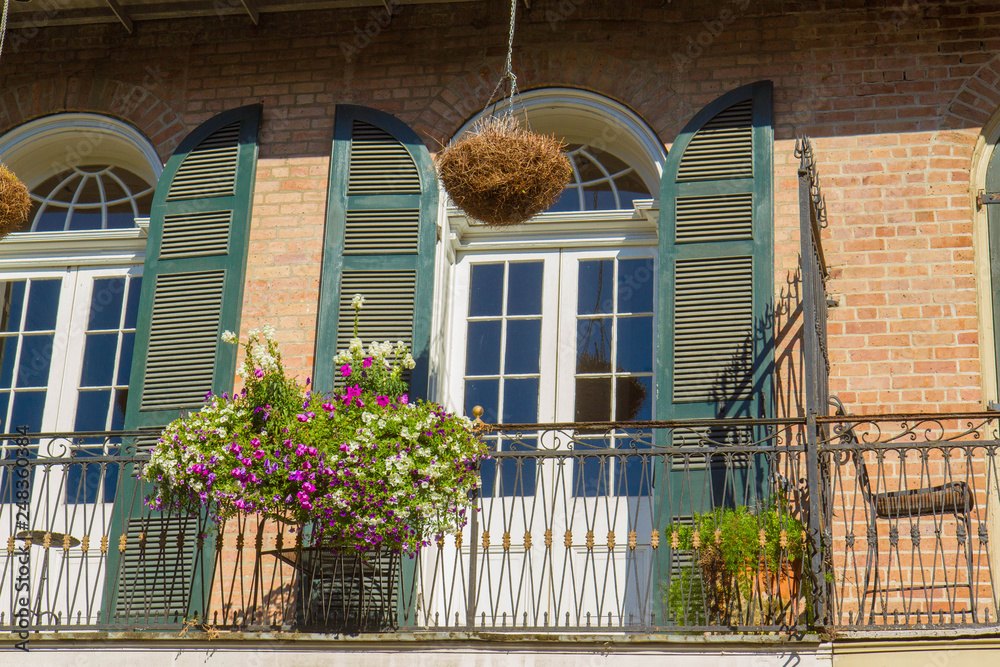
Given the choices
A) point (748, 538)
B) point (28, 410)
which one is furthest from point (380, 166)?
point (748, 538)

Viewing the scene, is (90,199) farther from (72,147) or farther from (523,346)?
(523,346)

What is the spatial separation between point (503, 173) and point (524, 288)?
125 centimetres

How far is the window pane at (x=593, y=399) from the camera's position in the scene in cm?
660

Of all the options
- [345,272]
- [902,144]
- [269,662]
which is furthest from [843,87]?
[269,662]

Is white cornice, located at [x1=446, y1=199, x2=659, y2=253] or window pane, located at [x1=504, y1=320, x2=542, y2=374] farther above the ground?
white cornice, located at [x1=446, y1=199, x2=659, y2=253]

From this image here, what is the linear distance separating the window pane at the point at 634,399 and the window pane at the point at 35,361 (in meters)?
3.17

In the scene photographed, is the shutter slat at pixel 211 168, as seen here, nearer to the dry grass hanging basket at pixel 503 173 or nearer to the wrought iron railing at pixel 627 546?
the wrought iron railing at pixel 627 546

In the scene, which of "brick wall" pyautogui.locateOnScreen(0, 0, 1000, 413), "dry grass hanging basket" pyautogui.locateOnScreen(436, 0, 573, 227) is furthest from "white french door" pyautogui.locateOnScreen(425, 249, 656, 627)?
"dry grass hanging basket" pyautogui.locateOnScreen(436, 0, 573, 227)

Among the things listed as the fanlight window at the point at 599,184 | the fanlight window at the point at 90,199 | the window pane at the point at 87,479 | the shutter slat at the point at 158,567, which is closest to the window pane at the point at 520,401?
the fanlight window at the point at 599,184

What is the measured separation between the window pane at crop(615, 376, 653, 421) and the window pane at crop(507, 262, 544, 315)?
61 cm

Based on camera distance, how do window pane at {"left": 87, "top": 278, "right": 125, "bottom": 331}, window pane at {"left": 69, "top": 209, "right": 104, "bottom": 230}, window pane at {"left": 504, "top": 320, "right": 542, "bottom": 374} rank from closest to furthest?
window pane at {"left": 504, "top": 320, "right": 542, "bottom": 374}
window pane at {"left": 87, "top": 278, "right": 125, "bottom": 331}
window pane at {"left": 69, "top": 209, "right": 104, "bottom": 230}

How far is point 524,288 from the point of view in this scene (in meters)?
6.93

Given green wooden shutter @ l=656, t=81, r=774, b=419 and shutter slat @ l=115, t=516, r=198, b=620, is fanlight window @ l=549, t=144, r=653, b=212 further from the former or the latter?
shutter slat @ l=115, t=516, r=198, b=620

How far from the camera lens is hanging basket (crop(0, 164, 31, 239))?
634 cm
